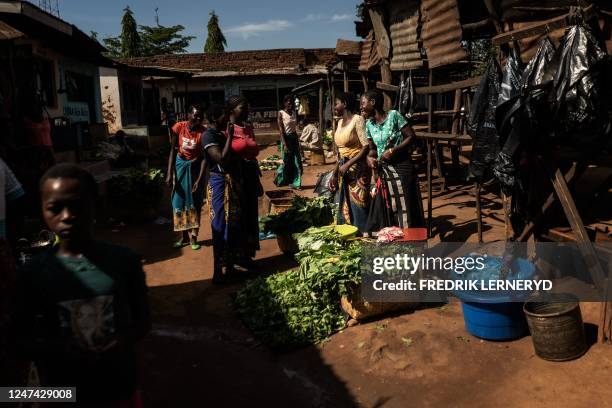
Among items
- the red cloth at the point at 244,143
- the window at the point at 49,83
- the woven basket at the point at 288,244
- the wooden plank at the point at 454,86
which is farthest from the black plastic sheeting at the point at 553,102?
the window at the point at 49,83

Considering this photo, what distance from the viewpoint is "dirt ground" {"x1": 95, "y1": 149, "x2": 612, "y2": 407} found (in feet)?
11.6

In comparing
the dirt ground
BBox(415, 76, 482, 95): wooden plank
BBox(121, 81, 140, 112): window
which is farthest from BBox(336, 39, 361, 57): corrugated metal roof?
BBox(121, 81, 140, 112): window

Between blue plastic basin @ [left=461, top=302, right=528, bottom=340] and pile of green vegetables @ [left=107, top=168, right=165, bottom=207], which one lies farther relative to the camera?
pile of green vegetables @ [left=107, top=168, right=165, bottom=207]

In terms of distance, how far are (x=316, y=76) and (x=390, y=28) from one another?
16395 millimetres

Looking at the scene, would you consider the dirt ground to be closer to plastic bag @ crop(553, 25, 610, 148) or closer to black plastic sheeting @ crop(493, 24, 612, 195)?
black plastic sheeting @ crop(493, 24, 612, 195)

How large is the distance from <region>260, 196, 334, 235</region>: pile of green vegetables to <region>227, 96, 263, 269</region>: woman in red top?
2.00 ft

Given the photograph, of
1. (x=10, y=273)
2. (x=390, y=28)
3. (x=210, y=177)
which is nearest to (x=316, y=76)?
(x=390, y=28)

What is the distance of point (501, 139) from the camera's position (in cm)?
430

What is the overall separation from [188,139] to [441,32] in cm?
400

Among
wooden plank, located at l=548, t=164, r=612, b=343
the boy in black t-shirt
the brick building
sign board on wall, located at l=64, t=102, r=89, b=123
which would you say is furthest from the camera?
the brick building

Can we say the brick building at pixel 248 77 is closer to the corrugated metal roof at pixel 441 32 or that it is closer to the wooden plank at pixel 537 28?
the corrugated metal roof at pixel 441 32

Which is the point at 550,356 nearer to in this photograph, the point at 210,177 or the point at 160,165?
the point at 210,177

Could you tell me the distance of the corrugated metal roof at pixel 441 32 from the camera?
6875 mm

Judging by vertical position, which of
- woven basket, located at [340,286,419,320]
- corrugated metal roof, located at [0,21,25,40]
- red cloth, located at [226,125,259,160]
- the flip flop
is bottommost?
the flip flop
